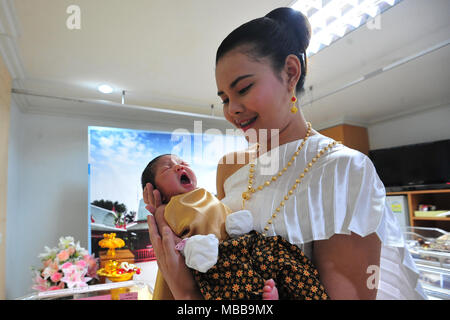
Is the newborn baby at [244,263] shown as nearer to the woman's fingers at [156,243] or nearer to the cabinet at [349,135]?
the woman's fingers at [156,243]

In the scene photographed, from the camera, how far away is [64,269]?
192 cm

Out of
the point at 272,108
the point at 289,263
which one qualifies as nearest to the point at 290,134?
the point at 272,108

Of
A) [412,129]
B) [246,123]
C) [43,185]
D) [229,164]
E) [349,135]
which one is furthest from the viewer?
[43,185]

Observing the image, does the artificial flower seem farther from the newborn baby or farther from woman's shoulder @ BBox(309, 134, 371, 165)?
woman's shoulder @ BBox(309, 134, 371, 165)

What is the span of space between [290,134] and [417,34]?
78.5 inches

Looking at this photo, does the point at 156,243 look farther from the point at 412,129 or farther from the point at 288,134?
the point at 412,129

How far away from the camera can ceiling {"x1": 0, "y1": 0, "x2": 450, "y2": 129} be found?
142 centimetres

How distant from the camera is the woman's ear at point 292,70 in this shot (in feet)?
1.76

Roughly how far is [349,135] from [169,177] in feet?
2.92

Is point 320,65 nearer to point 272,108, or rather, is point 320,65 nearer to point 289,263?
point 272,108

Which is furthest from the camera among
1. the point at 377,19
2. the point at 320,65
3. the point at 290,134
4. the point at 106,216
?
the point at 106,216

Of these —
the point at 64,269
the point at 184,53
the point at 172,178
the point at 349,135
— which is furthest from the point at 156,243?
the point at 64,269

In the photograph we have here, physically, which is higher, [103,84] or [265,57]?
[103,84]

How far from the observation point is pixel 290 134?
0.62 m
